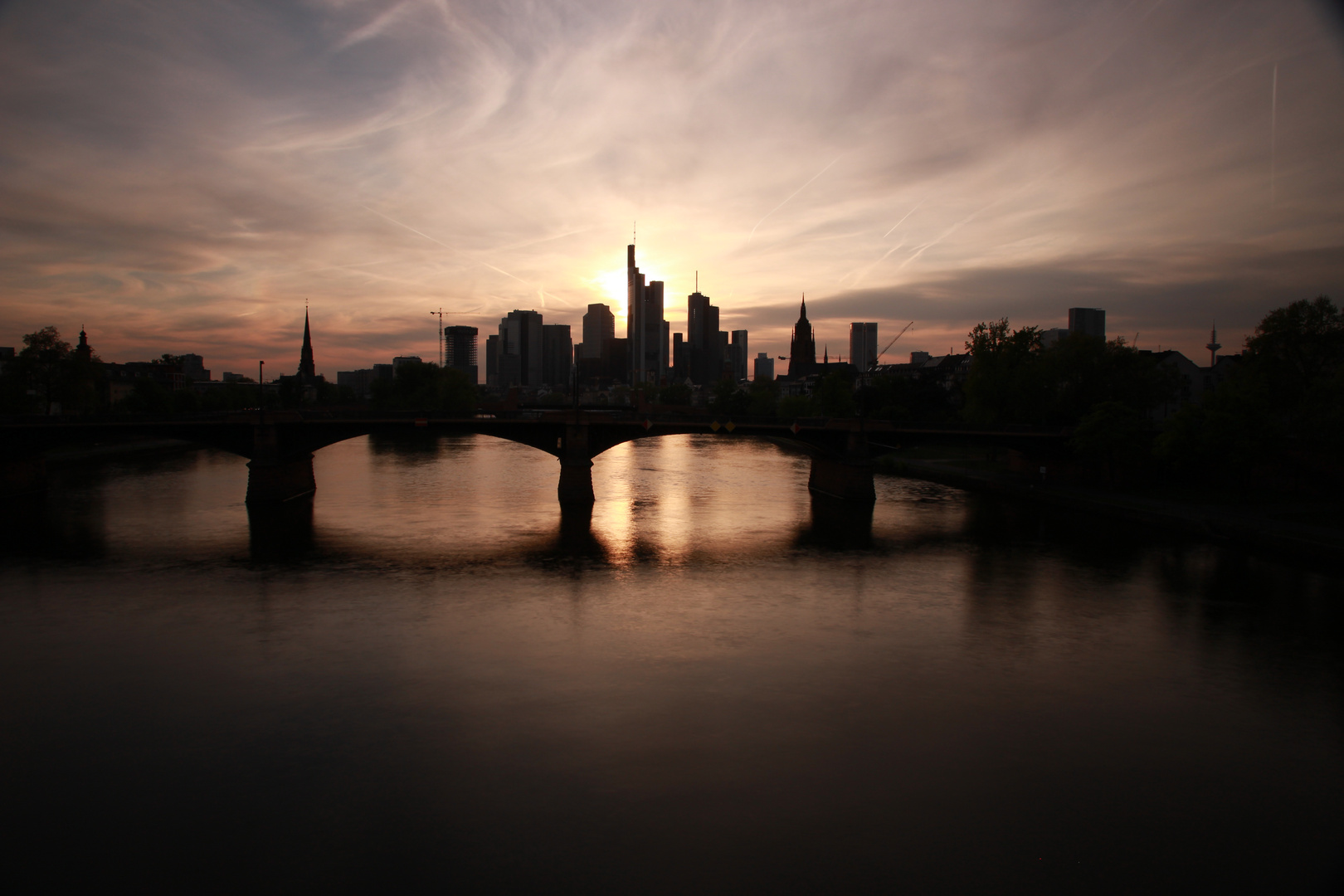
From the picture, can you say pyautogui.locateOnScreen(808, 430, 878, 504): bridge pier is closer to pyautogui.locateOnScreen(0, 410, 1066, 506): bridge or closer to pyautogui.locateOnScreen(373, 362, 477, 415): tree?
pyautogui.locateOnScreen(0, 410, 1066, 506): bridge

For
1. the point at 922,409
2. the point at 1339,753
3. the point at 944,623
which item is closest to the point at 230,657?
the point at 944,623

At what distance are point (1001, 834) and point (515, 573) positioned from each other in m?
21.7

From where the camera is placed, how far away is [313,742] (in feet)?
49.0

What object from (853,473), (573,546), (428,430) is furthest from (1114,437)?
(428,430)

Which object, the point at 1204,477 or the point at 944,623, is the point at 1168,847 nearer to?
the point at 944,623

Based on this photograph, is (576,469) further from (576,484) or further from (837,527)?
(837,527)

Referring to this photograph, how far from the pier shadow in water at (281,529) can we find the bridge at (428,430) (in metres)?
1.24

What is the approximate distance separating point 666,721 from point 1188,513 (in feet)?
122

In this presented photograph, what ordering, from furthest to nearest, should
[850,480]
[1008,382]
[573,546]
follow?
1. [1008,382]
2. [850,480]
3. [573,546]

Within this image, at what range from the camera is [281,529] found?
39844mm

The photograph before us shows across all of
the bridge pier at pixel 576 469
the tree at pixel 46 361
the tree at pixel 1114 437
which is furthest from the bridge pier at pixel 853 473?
the tree at pixel 46 361

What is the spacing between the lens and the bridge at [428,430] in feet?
155

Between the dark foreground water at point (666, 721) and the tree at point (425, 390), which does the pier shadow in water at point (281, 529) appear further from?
the tree at point (425, 390)

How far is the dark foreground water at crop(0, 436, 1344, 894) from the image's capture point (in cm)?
1154
